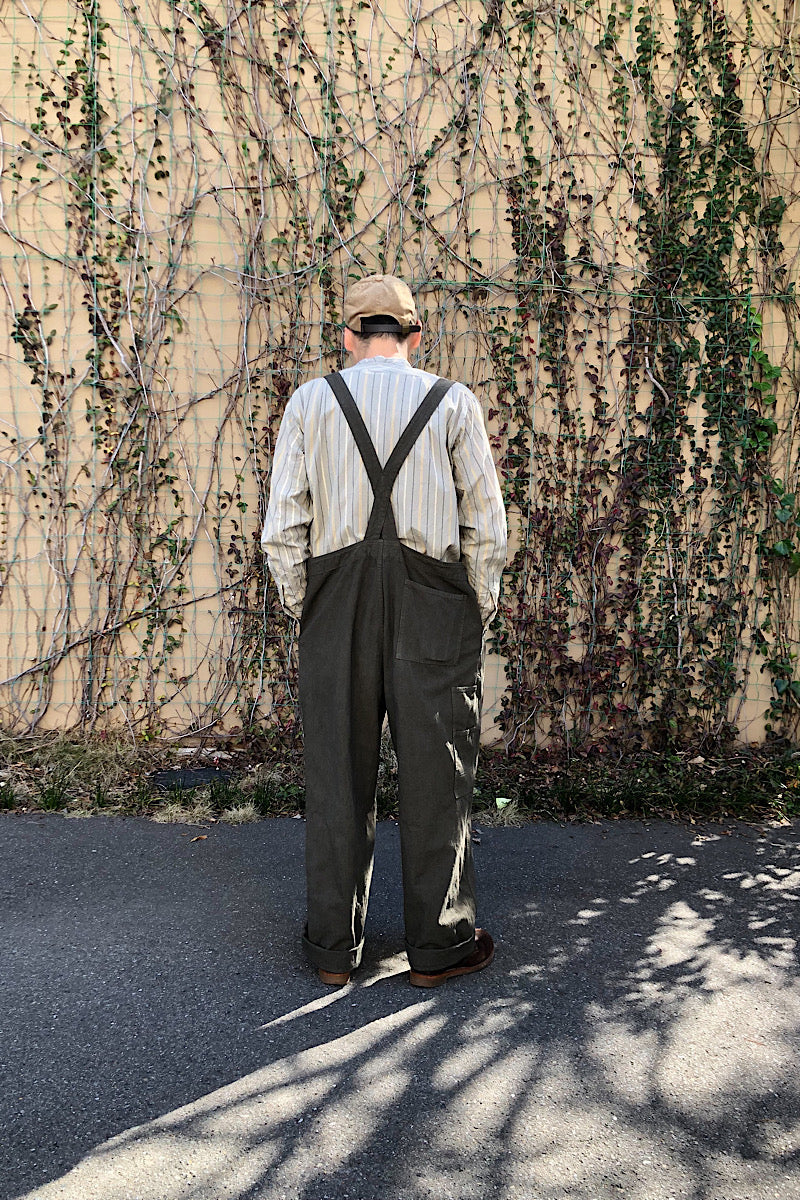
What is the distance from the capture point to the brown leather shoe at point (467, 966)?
254cm

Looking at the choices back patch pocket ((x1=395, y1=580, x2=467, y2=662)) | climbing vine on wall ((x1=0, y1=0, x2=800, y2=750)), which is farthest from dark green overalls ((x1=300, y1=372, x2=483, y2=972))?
climbing vine on wall ((x1=0, y1=0, x2=800, y2=750))

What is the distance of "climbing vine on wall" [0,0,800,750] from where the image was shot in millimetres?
4129

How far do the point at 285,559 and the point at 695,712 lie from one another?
2753 mm

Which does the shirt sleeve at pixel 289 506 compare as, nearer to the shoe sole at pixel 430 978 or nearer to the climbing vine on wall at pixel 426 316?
the shoe sole at pixel 430 978

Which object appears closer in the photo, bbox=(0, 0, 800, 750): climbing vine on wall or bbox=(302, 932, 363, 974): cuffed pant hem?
bbox=(302, 932, 363, 974): cuffed pant hem

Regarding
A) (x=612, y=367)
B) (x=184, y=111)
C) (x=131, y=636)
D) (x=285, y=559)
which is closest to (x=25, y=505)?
(x=131, y=636)

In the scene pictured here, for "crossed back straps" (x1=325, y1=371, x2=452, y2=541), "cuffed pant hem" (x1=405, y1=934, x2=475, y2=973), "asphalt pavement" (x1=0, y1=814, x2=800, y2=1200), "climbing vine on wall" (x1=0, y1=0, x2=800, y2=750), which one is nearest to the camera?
"asphalt pavement" (x1=0, y1=814, x2=800, y2=1200)

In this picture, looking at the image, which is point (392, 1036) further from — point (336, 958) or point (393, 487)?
point (393, 487)

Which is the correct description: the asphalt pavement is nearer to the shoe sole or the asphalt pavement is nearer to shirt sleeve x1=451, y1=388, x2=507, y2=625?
the shoe sole

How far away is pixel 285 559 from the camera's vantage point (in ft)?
8.16

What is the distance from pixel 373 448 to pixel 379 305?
1.36 feet

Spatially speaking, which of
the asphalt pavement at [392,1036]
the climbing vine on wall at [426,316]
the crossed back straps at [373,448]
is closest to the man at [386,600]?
the crossed back straps at [373,448]

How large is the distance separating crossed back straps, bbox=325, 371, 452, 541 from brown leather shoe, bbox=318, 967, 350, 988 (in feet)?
4.15

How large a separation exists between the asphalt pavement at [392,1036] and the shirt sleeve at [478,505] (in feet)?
3.84
